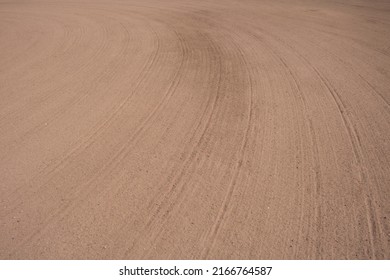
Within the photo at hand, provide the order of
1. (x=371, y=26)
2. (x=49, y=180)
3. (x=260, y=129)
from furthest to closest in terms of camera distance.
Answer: (x=371, y=26)
(x=260, y=129)
(x=49, y=180)

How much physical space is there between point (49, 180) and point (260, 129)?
10.8 feet

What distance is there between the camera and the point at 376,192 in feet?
12.7

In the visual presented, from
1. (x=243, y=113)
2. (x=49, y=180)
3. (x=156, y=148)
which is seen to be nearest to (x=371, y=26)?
(x=243, y=113)

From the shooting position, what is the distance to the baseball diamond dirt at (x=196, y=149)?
342cm

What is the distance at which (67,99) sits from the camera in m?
5.99

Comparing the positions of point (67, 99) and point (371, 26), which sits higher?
point (371, 26)

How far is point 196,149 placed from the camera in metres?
4.61

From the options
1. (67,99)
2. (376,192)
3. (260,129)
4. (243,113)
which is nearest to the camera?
(376,192)

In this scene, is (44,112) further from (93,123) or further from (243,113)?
(243,113)

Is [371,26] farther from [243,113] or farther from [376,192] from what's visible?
[376,192]

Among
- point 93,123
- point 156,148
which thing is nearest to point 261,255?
point 156,148

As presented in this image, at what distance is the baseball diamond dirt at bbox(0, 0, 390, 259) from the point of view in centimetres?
342

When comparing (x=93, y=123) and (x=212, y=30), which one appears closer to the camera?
(x=93, y=123)
